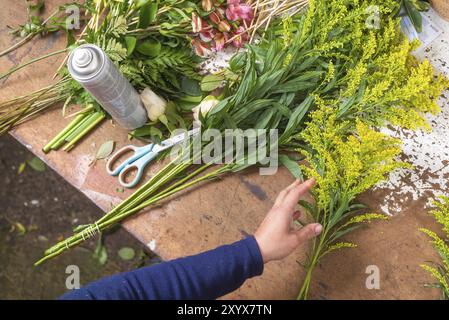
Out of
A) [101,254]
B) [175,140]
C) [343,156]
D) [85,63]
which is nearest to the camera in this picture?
[85,63]

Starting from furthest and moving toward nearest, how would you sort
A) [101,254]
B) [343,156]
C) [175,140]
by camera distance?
[101,254] → [175,140] → [343,156]

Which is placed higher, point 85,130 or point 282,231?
point 85,130

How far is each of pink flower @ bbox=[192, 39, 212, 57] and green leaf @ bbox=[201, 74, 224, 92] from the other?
0.07 m

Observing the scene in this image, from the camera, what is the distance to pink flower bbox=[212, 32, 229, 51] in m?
1.12

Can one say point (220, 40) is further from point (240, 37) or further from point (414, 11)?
point (414, 11)

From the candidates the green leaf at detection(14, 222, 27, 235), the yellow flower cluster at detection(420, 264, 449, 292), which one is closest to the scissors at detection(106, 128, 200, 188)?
the yellow flower cluster at detection(420, 264, 449, 292)

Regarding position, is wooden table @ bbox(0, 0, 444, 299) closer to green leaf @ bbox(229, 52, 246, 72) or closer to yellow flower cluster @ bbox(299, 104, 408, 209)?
yellow flower cluster @ bbox(299, 104, 408, 209)

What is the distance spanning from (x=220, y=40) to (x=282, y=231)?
1.64ft

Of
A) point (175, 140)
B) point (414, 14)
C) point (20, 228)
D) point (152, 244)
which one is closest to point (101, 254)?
point (20, 228)

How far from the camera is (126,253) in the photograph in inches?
62.2

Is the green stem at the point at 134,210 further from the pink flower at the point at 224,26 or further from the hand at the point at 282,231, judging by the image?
the pink flower at the point at 224,26
